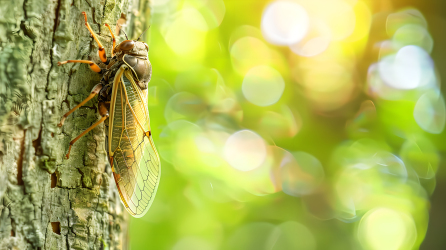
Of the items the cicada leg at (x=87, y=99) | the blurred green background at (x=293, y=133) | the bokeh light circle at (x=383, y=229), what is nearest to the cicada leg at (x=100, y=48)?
the cicada leg at (x=87, y=99)

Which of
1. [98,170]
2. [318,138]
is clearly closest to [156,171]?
[98,170]

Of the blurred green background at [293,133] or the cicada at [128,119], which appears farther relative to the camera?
the blurred green background at [293,133]

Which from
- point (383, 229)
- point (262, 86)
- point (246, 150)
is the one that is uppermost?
point (262, 86)

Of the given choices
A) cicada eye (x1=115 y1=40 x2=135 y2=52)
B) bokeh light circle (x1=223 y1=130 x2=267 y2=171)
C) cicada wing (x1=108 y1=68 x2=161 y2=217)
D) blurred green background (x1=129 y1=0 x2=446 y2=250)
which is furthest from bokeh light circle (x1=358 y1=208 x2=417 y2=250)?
cicada eye (x1=115 y1=40 x2=135 y2=52)

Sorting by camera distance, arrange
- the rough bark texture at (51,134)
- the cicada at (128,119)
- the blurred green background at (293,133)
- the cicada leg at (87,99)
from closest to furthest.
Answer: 1. the rough bark texture at (51,134)
2. the cicada leg at (87,99)
3. the cicada at (128,119)
4. the blurred green background at (293,133)

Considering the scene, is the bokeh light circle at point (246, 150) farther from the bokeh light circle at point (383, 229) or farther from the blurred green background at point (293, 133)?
the bokeh light circle at point (383, 229)

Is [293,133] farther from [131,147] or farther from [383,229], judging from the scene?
[131,147]

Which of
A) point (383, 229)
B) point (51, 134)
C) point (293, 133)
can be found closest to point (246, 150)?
point (293, 133)
